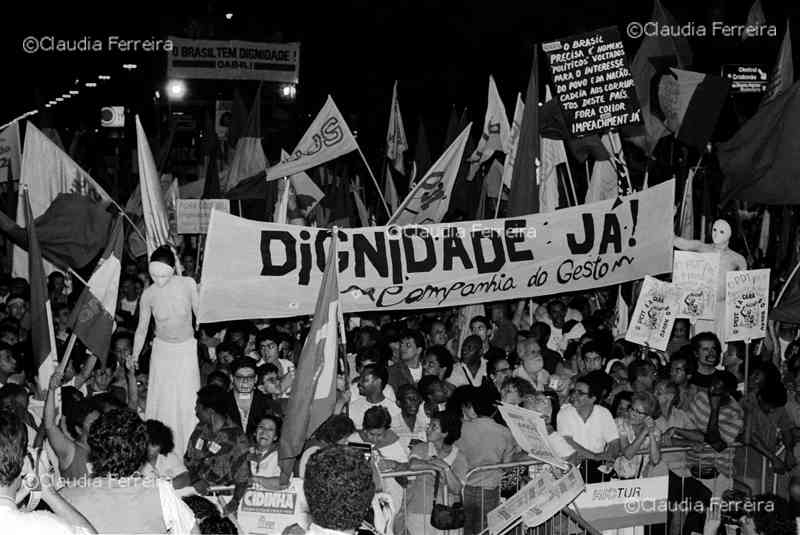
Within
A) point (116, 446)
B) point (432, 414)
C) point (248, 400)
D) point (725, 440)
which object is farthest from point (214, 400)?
point (116, 446)

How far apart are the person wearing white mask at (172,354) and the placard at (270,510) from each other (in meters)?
2.36

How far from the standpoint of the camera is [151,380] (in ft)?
33.7

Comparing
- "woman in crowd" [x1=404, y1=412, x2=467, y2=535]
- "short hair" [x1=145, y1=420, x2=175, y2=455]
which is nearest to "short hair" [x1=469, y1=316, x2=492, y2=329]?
"woman in crowd" [x1=404, y1=412, x2=467, y2=535]

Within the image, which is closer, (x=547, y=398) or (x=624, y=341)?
(x=547, y=398)

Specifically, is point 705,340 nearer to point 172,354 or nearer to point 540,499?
point 540,499

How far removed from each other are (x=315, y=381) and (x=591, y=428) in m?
2.23

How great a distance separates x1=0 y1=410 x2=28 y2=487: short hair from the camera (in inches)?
160

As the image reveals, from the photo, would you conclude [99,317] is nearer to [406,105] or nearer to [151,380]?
[151,380]

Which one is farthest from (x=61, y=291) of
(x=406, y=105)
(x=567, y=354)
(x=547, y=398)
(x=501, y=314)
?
(x=406, y=105)

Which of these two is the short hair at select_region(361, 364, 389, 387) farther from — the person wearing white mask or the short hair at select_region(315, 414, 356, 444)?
the short hair at select_region(315, 414, 356, 444)

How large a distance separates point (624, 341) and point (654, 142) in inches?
152

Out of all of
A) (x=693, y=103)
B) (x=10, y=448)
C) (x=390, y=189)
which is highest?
(x=693, y=103)

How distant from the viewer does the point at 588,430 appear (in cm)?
937

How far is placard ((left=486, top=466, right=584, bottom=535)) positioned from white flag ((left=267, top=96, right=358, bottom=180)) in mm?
8434
